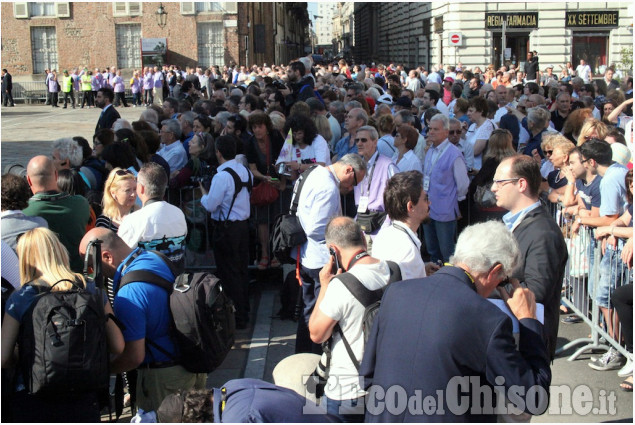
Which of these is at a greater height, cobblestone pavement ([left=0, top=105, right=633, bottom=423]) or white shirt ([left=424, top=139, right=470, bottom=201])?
white shirt ([left=424, top=139, right=470, bottom=201])

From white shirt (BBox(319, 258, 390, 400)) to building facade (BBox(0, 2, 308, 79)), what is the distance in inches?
1498

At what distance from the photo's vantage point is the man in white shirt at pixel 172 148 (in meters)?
8.46

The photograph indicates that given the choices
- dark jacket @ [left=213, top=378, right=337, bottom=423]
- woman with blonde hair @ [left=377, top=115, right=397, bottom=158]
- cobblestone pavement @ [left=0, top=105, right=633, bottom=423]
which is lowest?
cobblestone pavement @ [left=0, top=105, right=633, bottom=423]

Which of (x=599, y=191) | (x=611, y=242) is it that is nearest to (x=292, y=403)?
(x=611, y=242)

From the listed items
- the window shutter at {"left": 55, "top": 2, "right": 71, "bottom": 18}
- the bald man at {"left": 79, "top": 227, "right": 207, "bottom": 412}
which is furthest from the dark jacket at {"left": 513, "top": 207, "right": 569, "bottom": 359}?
the window shutter at {"left": 55, "top": 2, "right": 71, "bottom": 18}

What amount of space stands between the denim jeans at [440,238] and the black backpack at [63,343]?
499 centimetres

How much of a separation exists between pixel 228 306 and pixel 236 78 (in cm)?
2413

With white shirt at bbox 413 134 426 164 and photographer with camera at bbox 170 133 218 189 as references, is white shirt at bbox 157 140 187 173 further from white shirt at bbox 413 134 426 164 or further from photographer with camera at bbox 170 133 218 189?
white shirt at bbox 413 134 426 164

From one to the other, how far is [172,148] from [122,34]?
3643cm

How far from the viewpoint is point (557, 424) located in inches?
188

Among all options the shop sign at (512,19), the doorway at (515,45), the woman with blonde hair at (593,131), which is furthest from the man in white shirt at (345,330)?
the doorway at (515,45)

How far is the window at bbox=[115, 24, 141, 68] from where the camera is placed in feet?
138

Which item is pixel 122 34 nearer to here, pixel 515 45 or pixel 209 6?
pixel 209 6

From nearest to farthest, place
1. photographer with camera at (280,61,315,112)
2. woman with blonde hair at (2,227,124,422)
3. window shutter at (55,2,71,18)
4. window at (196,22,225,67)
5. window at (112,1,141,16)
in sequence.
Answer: woman with blonde hair at (2,227,124,422)
photographer with camera at (280,61,315,112)
window at (196,22,225,67)
window at (112,1,141,16)
window shutter at (55,2,71,18)
